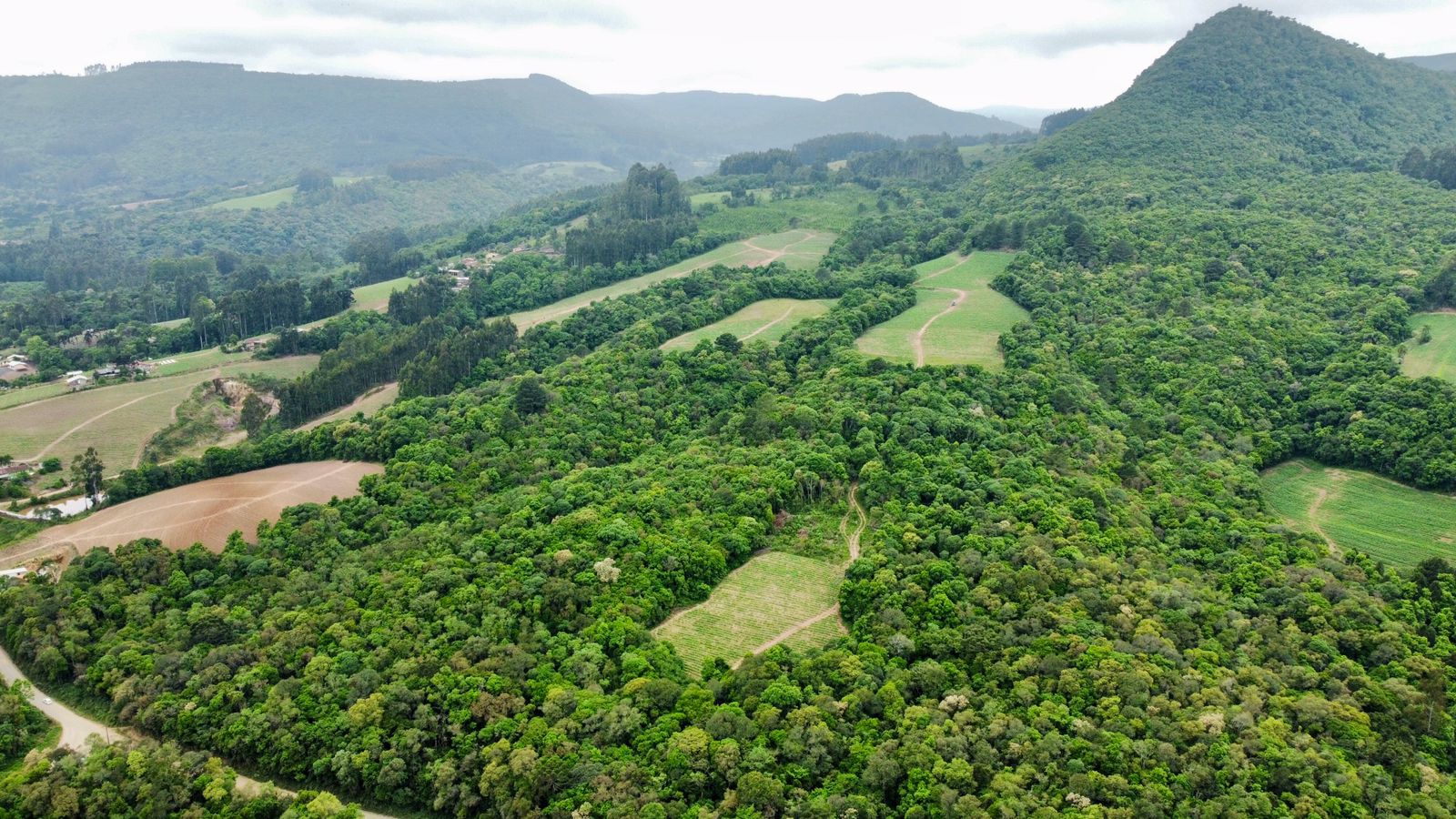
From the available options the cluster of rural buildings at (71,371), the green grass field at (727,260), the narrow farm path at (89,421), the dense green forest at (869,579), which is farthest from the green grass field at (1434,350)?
the cluster of rural buildings at (71,371)

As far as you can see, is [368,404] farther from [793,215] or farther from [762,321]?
[793,215]

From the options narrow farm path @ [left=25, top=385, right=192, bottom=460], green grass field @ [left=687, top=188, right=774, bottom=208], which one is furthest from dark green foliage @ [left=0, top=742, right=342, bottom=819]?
green grass field @ [left=687, top=188, right=774, bottom=208]

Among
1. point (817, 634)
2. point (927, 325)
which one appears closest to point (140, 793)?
point (817, 634)

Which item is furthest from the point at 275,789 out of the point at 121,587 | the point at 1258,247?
the point at 1258,247

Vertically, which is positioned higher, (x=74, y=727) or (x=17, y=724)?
(x=17, y=724)

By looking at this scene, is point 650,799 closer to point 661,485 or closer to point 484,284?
point 661,485
